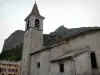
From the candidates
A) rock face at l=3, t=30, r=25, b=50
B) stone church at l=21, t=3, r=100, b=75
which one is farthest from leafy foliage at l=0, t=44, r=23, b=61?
stone church at l=21, t=3, r=100, b=75

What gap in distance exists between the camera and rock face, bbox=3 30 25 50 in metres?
81.2

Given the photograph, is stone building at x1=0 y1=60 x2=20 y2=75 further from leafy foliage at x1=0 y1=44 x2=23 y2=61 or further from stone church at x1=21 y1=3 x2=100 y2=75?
stone church at x1=21 y1=3 x2=100 y2=75

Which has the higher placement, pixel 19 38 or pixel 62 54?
pixel 19 38

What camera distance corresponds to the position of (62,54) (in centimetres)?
1755

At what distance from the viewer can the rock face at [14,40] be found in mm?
81244

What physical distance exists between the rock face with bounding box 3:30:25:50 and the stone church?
58.6 metres

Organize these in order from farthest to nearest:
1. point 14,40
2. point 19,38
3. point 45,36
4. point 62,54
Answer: point 14,40 < point 19,38 < point 45,36 < point 62,54

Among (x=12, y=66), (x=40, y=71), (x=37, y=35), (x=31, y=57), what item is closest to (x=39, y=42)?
(x=37, y=35)

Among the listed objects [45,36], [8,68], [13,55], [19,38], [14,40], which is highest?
[19,38]

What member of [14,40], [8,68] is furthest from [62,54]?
[14,40]

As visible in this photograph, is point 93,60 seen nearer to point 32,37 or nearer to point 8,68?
point 32,37

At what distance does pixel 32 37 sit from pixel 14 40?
6560 centimetres

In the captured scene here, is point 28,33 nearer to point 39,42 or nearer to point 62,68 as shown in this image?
point 39,42

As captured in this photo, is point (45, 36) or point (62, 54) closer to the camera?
point (62, 54)
